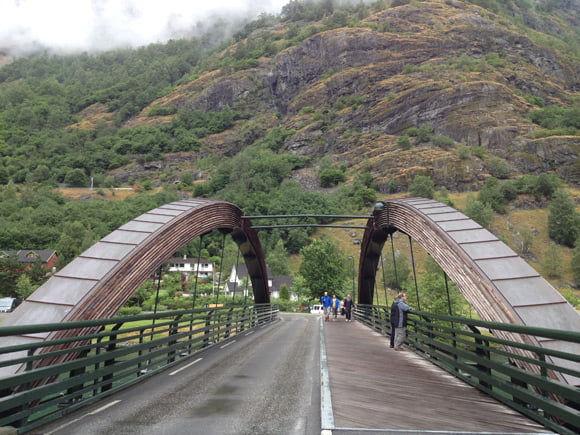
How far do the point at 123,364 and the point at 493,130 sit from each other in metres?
113

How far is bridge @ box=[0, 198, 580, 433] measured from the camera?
4.86 meters

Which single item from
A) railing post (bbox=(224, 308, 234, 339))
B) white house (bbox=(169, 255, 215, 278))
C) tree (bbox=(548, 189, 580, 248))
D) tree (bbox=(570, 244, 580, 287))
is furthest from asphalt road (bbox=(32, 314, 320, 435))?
tree (bbox=(548, 189, 580, 248))

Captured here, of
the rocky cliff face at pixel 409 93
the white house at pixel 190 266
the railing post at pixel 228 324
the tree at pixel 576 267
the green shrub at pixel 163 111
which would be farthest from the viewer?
the green shrub at pixel 163 111

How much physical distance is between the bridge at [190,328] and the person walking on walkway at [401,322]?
464 mm

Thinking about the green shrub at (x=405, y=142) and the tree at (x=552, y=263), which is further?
the green shrub at (x=405, y=142)

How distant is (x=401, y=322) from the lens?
11266 millimetres

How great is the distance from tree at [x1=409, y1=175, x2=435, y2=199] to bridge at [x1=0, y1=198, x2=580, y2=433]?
78641mm

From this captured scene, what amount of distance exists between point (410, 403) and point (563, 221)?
293ft

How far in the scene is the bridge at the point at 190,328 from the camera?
191 inches

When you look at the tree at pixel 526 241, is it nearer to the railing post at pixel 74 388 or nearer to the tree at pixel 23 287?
the tree at pixel 23 287

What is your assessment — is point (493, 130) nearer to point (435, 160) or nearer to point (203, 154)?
point (435, 160)

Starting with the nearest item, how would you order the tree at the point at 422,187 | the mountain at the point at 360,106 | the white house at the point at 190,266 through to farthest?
the white house at the point at 190,266 → the tree at the point at 422,187 → the mountain at the point at 360,106

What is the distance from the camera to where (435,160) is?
3986 inches

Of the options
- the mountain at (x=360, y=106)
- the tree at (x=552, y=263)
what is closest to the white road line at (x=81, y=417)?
the tree at (x=552, y=263)
